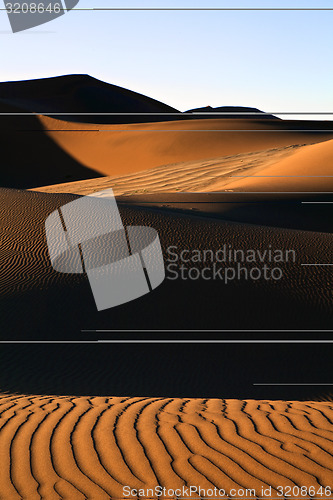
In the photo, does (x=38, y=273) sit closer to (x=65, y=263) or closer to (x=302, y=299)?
(x=65, y=263)

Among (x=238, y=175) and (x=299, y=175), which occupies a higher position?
(x=299, y=175)

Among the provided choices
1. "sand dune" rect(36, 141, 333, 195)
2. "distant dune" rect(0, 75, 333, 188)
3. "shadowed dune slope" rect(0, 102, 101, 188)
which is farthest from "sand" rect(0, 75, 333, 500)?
"shadowed dune slope" rect(0, 102, 101, 188)

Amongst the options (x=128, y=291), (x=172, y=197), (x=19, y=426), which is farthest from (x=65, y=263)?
(x=172, y=197)

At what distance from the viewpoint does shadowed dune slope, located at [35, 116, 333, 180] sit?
45.1 metres

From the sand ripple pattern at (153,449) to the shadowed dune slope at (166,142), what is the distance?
3864 centimetres

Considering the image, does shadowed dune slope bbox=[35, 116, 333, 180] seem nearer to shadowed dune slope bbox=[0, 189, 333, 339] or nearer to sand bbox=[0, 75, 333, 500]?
sand bbox=[0, 75, 333, 500]

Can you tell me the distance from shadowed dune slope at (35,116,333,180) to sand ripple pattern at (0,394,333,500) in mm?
38635

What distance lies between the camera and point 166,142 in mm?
48562

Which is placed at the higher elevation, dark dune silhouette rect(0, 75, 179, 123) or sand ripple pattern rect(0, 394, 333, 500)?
dark dune silhouette rect(0, 75, 179, 123)

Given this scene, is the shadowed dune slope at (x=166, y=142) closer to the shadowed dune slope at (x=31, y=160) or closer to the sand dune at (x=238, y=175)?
the shadowed dune slope at (x=31, y=160)

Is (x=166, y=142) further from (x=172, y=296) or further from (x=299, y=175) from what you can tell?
(x=172, y=296)

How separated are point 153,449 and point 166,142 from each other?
1804 inches

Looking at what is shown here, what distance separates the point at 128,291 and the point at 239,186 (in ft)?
45.5

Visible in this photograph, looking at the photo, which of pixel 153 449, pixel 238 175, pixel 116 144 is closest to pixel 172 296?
pixel 153 449
